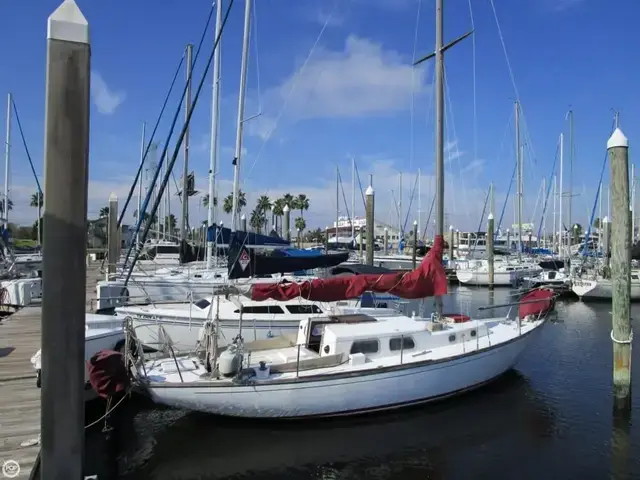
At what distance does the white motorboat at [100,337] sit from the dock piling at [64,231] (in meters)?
5.39

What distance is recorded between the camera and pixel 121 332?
39.4 feet

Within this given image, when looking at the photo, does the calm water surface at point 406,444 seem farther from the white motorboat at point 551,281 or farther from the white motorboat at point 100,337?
the white motorboat at point 551,281

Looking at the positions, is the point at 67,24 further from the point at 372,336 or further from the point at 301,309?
the point at 301,309

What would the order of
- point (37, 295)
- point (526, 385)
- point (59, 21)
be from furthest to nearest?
point (37, 295) < point (526, 385) < point (59, 21)

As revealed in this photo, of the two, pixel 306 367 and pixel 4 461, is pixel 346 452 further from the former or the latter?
pixel 4 461

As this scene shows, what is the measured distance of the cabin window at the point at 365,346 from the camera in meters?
11.6

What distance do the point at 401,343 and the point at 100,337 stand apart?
7150mm

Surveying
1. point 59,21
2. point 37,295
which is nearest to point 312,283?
point 59,21

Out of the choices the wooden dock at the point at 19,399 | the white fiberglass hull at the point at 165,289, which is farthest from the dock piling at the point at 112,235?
the wooden dock at the point at 19,399

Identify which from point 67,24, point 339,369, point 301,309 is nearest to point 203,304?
point 301,309

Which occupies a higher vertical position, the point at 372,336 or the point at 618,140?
the point at 618,140

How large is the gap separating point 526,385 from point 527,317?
2.24 metres

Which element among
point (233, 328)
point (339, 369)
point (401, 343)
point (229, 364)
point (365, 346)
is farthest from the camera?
point (233, 328)

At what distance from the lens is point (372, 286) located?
1243 cm
